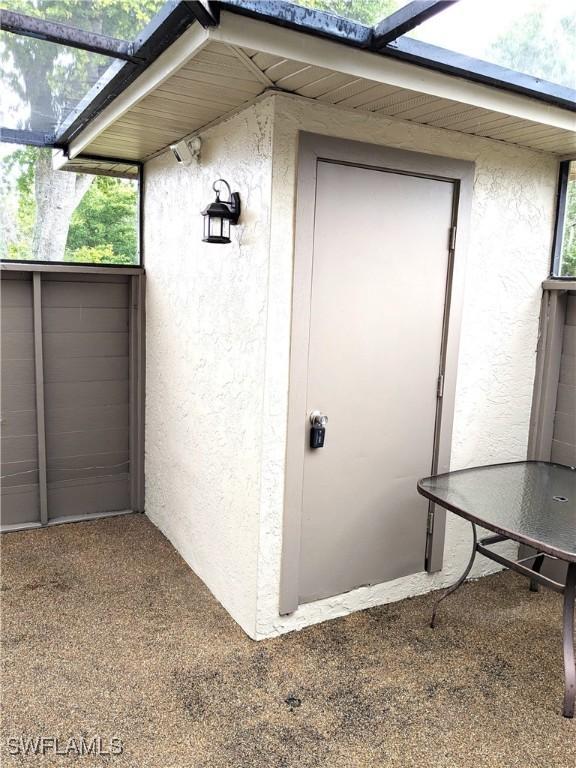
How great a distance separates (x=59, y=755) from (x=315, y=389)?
67.9 inches

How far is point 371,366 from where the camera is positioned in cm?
294

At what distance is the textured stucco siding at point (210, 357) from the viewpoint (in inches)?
107

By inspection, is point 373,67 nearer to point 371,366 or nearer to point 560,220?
point 371,366

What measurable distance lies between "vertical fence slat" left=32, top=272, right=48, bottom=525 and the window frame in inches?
123

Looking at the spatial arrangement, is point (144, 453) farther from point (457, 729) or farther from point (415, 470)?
point (457, 729)

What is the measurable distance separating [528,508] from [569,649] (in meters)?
0.58

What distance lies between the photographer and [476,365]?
10.7 ft

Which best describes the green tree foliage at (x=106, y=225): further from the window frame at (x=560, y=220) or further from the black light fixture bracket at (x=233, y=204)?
the window frame at (x=560, y=220)

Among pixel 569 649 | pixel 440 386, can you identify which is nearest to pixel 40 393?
pixel 440 386

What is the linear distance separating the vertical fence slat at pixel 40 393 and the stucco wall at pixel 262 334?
724 millimetres

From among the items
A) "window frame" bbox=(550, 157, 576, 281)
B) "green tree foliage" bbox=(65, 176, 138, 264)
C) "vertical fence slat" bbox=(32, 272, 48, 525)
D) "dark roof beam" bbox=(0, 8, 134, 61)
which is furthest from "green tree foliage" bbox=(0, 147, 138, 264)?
"window frame" bbox=(550, 157, 576, 281)

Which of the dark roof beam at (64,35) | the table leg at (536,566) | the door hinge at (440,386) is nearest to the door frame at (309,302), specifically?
the door hinge at (440,386)

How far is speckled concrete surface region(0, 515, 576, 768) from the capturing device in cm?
219

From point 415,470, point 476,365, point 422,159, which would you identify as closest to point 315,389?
point 415,470
